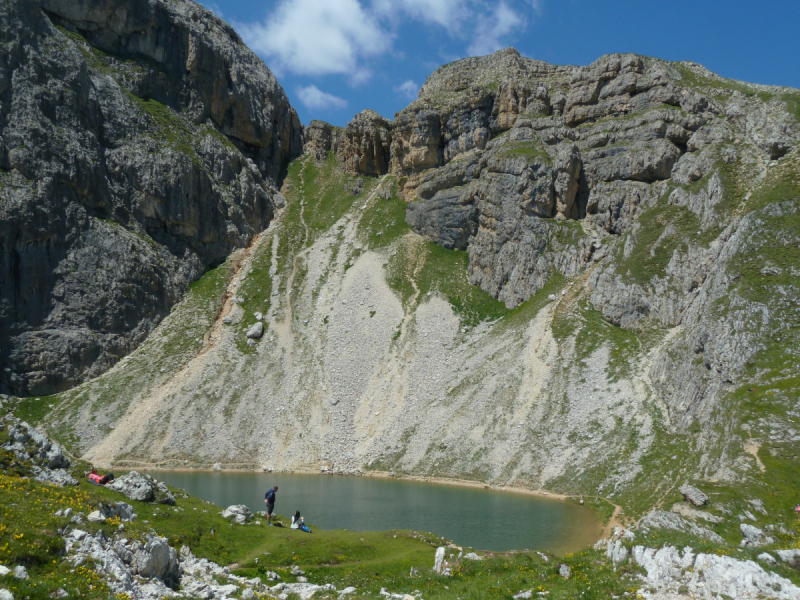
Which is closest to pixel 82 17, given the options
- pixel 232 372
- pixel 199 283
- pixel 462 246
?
pixel 199 283

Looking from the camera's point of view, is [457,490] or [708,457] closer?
[708,457]

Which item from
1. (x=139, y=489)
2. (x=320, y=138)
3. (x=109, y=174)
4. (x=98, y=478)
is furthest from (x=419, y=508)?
(x=320, y=138)

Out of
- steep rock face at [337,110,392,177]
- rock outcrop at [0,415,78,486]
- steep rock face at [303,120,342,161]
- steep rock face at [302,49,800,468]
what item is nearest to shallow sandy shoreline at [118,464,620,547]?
steep rock face at [302,49,800,468]

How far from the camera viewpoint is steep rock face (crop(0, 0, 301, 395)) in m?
71.2

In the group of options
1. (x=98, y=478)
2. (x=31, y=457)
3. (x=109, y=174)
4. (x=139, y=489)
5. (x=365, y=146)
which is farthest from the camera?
(x=365, y=146)

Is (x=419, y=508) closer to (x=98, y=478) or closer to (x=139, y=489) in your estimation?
(x=139, y=489)

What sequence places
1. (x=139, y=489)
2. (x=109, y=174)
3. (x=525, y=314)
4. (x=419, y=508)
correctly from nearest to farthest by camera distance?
(x=139, y=489) → (x=419, y=508) → (x=525, y=314) → (x=109, y=174)

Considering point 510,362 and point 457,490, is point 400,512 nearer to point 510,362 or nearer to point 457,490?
point 457,490

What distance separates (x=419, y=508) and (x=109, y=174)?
74.3m

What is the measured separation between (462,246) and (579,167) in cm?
2451

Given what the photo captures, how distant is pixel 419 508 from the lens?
4266cm

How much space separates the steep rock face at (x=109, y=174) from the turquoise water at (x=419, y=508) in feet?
101

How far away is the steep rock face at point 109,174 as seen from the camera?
71.2 m

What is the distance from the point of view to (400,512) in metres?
41.2
